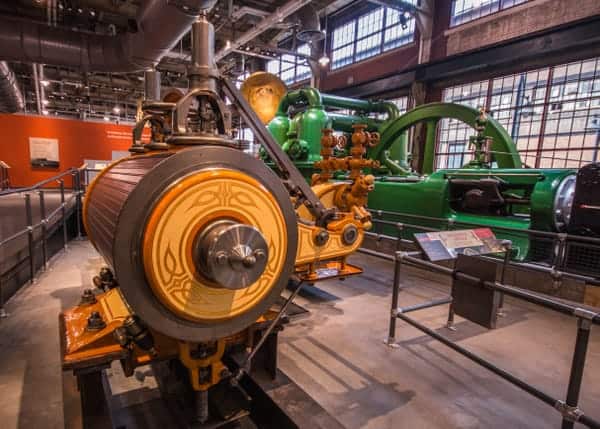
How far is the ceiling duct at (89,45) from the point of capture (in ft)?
15.5

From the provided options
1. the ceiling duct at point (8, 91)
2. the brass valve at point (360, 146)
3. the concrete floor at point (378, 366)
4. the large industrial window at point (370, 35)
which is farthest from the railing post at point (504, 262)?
the ceiling duct at point (8, 91)

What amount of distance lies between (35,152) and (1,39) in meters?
4.18

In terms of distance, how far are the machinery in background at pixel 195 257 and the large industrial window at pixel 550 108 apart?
563 centimetres

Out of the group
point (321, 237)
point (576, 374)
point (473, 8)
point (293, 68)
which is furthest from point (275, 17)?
point (576, 374)

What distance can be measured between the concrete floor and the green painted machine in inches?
34.5

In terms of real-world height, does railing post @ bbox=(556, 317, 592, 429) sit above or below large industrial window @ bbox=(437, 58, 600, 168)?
below

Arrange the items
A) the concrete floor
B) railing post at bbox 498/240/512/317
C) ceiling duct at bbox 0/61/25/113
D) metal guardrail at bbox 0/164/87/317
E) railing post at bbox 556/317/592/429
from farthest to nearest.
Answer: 1. ceiling duct at bbox 0/61/25/113
2. metal guardrail at bbox 0/164/87/317
3. railing post at bbox 498/240/512/317
4. the concrete floor
5. railing post at bbox 556/317/592/429

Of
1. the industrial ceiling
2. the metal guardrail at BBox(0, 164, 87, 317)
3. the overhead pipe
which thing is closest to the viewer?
the metal guardrail at BBox(0, 164, 87, 317)

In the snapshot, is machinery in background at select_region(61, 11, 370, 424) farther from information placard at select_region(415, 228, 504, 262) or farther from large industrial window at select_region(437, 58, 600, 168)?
large industrial window at select_region(437, 58, 600, 168)

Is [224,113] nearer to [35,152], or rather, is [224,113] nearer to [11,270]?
[11,270]

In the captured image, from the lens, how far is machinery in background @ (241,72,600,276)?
10.7 ft

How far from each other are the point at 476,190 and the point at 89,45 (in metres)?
6.60

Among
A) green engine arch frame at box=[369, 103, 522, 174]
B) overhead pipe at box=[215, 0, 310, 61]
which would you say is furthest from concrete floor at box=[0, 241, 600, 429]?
overhead pipe at box=[215, 0, 310, 61]

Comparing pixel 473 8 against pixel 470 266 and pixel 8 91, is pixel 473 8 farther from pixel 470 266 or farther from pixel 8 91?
pixel 8 91
